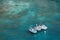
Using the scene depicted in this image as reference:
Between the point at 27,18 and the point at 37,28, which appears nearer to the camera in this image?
the point at 37,28

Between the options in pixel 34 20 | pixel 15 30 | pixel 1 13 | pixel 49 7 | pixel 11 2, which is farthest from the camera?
pixel 11 2

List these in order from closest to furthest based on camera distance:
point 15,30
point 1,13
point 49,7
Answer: point 15,30 < point 1,13 < point 49,7

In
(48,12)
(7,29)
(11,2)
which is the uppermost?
(11,2)

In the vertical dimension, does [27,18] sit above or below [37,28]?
above

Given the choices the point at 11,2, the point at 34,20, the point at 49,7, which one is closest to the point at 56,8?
the point at 49,7

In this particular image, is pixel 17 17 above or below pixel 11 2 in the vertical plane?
below

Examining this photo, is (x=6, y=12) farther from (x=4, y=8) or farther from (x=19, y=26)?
(x=19, y=26)

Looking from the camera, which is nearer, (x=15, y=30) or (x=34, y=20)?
(x=15, y=30)

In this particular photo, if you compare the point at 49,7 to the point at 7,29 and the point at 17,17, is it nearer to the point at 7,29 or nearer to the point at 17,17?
the point at 17,17
